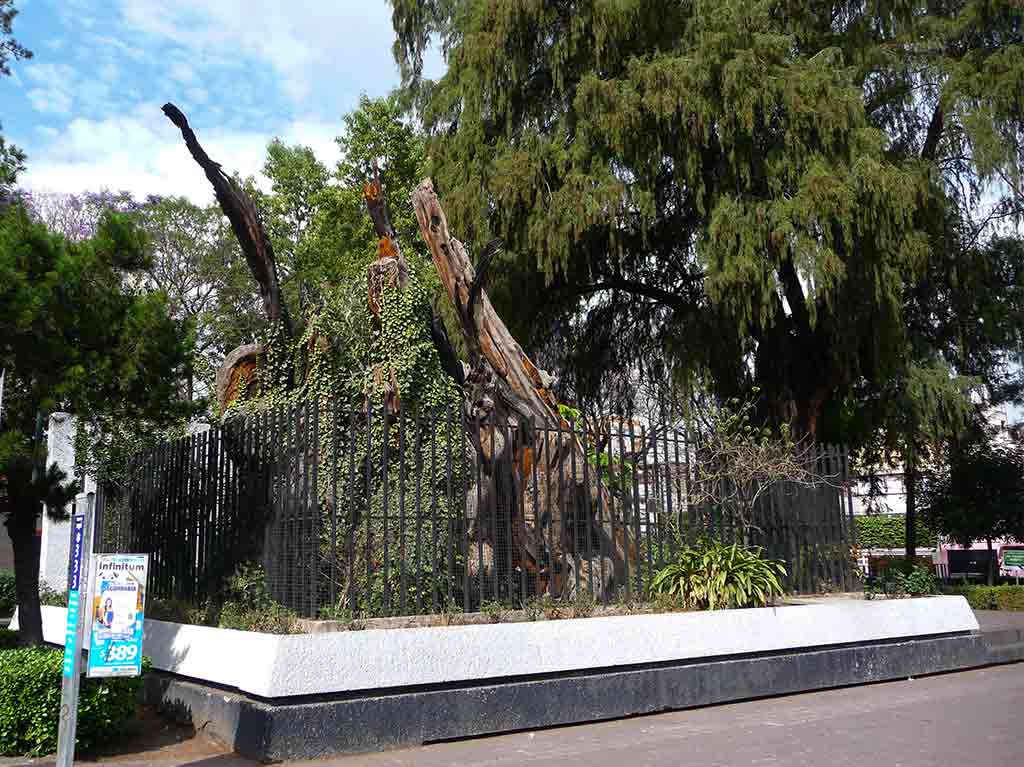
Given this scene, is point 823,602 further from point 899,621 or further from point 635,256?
point 635,256

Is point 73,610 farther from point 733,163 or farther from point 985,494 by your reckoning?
point 985,494

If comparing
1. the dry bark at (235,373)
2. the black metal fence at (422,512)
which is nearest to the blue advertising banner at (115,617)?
the black metal fence at (422,512)

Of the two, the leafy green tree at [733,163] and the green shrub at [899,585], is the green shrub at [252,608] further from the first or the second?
the leafy green tree at [733,163]

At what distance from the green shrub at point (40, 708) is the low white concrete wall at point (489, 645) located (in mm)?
1004

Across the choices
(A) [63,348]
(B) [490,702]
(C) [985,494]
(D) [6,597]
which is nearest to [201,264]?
(D) [6,597]

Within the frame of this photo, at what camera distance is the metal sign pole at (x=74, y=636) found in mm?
5957

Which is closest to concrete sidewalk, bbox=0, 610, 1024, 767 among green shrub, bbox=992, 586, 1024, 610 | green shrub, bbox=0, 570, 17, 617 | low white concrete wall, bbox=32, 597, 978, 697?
low white concrete wall, bbox=32, 597, 978, 697

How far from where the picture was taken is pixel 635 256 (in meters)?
19.1

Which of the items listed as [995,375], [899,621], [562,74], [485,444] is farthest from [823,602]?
[995,375]

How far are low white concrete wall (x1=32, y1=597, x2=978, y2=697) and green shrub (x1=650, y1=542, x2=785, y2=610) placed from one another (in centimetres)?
32

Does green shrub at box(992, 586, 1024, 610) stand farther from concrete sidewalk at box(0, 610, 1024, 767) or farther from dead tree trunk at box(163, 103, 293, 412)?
dead tree trunk at box(163, 103, 293, 412)

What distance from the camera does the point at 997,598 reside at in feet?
74.4

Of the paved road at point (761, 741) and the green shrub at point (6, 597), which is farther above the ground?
the green shrub at point (6, 597)

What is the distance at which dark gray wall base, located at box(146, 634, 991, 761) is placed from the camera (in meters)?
7.64
